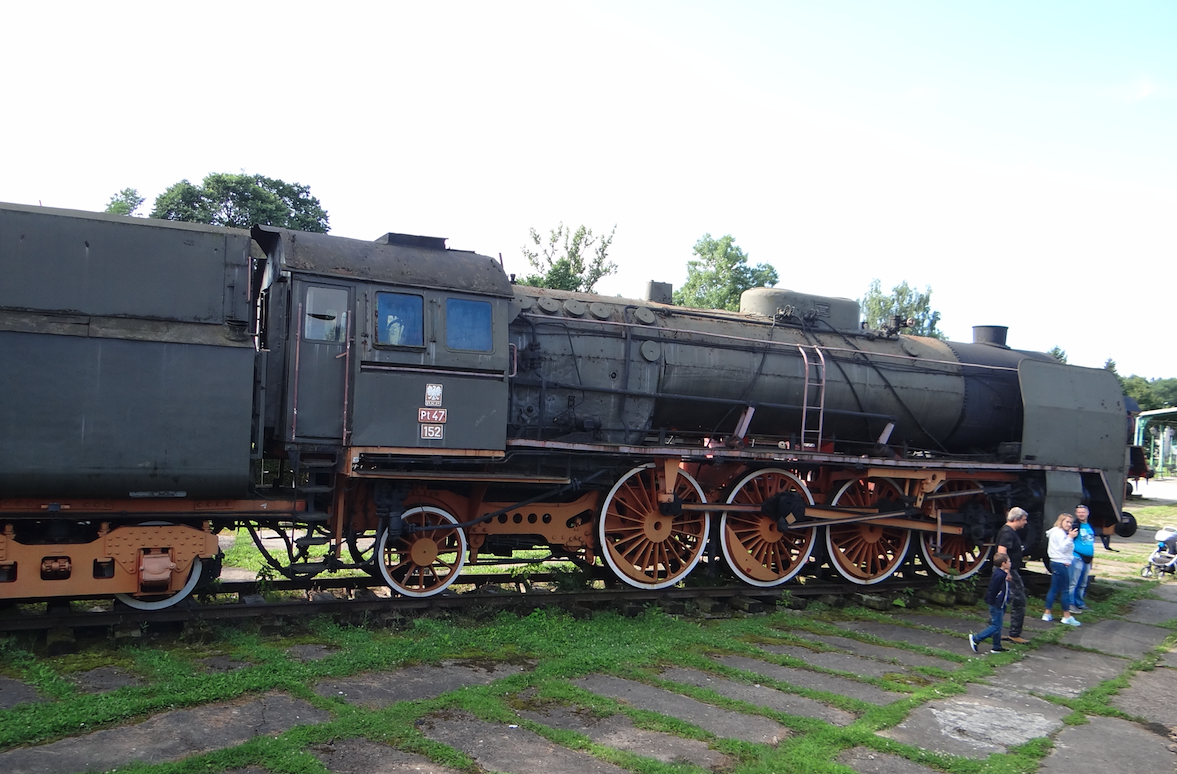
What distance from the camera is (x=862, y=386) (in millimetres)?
11867

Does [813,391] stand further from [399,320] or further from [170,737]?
[170,737]

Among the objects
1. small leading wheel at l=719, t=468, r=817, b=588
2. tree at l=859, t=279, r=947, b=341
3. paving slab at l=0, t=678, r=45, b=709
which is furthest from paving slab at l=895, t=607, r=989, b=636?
tree at l=859, t=279, r=947, b=341

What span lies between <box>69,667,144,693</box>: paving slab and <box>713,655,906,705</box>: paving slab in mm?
5126

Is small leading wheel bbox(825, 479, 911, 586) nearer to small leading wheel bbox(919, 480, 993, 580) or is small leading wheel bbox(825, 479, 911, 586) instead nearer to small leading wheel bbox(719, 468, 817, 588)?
small leading wheel bbox(919, 480, 993, 580)

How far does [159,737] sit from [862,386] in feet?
31.4

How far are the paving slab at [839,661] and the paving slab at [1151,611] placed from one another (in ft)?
17.7

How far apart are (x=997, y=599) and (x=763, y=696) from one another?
3.62 metres

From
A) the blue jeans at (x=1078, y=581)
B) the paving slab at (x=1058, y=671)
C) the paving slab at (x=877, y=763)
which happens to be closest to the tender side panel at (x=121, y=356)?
the paving slab at (x=877, y=763)

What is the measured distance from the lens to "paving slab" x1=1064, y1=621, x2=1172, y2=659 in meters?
9.71

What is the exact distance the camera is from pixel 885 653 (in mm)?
8867

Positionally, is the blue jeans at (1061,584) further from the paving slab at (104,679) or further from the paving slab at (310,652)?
the paving slab at (104,679)

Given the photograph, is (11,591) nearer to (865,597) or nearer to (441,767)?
(441,767)

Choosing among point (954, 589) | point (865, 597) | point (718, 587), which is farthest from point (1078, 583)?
point (718, 587)

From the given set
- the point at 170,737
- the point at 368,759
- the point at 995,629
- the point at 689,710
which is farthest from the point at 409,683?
the point at 995,629
